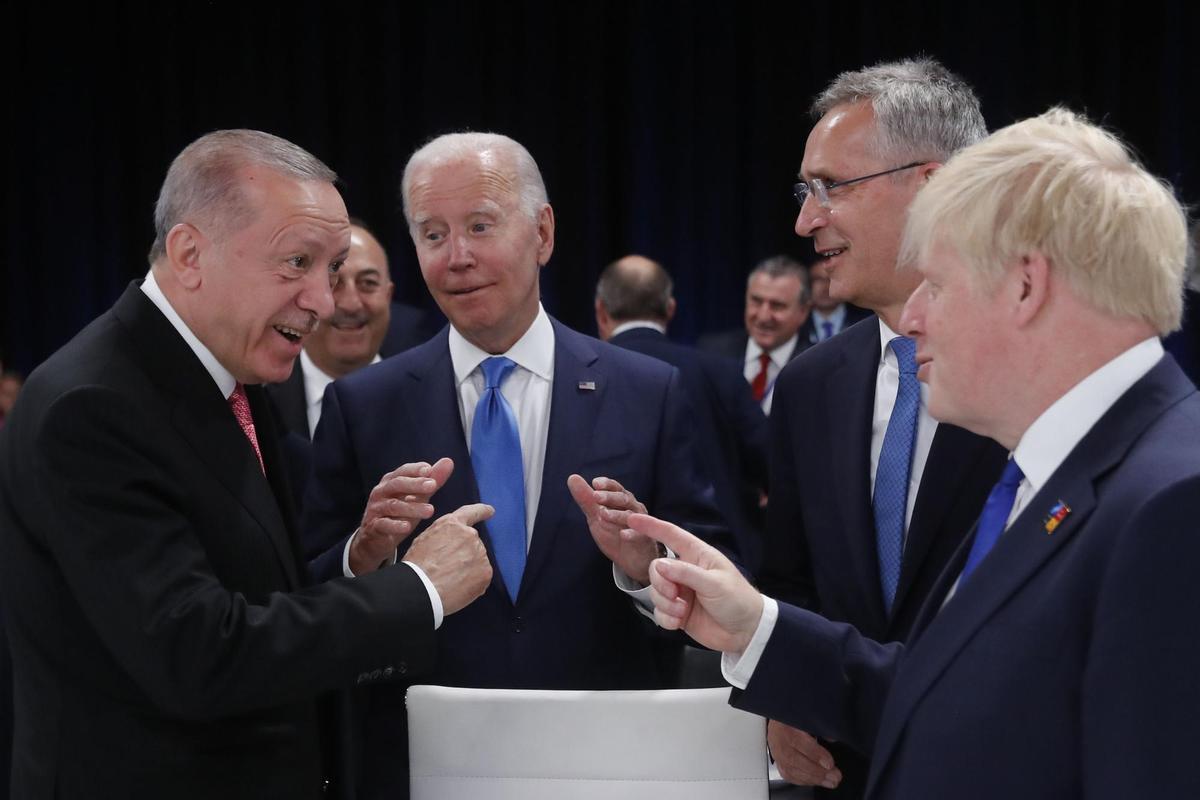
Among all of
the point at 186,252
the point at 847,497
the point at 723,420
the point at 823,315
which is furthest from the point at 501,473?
the point at 823,315

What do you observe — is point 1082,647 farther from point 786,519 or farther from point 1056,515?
point 786,519

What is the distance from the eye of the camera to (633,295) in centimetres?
522

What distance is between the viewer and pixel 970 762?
1336 mm

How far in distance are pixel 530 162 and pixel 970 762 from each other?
5.00 ft

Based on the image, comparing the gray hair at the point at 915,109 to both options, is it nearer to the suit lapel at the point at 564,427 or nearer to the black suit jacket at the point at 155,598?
the suit lapel at the point at 564,427

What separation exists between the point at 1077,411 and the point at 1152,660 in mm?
297

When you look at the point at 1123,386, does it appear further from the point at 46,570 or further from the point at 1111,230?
the point at 46,570

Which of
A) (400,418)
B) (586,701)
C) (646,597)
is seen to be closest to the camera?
(586,701)

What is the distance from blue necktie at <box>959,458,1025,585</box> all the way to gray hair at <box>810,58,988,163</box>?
81 cm

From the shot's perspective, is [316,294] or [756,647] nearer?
[756,647]

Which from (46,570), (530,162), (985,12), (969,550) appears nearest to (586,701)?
(969,550)

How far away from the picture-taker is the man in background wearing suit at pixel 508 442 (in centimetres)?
230

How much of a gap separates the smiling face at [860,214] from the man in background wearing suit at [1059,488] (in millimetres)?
614

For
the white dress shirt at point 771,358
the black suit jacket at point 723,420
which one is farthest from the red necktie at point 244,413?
the white dress shirt at point 771,358
